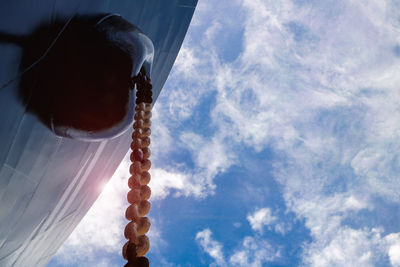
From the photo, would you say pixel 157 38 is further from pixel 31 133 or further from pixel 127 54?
pixel 31 133

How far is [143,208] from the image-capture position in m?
1.86

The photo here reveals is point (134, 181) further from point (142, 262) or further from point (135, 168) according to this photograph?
point (142, 262)

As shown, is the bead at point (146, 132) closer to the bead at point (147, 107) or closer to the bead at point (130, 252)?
the bead at point (147, 107)

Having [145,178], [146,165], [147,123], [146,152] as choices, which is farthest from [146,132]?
[145,178]

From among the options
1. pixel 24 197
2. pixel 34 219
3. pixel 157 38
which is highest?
pixel 157 38

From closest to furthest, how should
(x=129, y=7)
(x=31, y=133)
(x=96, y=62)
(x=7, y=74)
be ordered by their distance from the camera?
(x=7, y=74)
(x=96, y=62)
(x=31, y=133)
(x=129, y=7)

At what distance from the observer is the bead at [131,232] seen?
5.57ft

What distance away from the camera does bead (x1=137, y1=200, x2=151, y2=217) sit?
1.85 m

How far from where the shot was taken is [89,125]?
8.24ft

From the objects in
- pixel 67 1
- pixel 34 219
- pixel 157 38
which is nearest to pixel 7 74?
pixel 67 1

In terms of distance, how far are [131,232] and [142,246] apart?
11cm

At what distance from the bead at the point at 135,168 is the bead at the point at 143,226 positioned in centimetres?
39

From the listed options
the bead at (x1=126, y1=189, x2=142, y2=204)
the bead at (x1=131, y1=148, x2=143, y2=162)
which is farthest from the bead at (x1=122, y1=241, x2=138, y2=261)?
the bead at (x1=131, y1=148, x2=143, y2=162)

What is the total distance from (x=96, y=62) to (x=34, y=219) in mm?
2633
